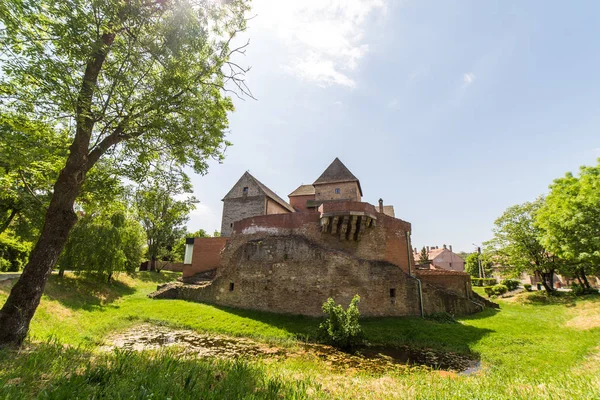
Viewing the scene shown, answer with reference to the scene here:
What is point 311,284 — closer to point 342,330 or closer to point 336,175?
point 342,330

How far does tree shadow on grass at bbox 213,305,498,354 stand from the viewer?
39.1 ft

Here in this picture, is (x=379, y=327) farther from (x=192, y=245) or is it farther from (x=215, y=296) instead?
(x=192, y=245)

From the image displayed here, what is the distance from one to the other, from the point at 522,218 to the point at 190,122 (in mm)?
28733

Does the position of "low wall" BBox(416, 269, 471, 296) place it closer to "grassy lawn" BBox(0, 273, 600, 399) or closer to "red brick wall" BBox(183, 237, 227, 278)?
"grassy lawn" BBox(0, 273, 600, 399)

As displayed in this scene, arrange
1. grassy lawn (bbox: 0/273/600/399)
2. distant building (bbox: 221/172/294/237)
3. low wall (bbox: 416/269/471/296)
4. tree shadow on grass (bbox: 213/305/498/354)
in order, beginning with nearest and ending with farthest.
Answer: grassy lawn (bbox: 0/273/600/399) < tree shadow on grass (bbox: 213/305/498/354) < low wall (bbox: 416/269/471/296) < distant building (bbox: 221/172/294/237)

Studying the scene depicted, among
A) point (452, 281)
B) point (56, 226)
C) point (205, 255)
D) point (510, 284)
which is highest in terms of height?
point (205, 255)

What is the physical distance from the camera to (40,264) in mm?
6012

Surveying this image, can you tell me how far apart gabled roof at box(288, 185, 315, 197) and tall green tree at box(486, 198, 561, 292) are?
18871 millimetres

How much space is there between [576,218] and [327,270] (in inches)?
548

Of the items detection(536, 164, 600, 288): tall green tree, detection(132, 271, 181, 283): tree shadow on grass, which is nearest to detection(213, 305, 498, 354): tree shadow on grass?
detection(536, 164, 600, 288): tall green tree

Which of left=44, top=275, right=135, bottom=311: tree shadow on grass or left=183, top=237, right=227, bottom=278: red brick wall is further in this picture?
left=183, top=237, right=227, bottom=278: red brick wall

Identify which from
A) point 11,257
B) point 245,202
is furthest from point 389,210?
point 11,257

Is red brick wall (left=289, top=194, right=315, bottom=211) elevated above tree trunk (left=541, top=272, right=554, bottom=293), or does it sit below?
above

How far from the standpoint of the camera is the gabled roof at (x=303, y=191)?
3176 centimetres
